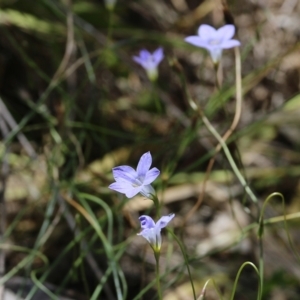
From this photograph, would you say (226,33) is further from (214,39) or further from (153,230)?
(153,230)

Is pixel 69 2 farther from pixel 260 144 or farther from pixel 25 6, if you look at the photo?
pixel 260 144

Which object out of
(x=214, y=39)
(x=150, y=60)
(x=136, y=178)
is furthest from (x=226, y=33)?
(x=136, y=178)

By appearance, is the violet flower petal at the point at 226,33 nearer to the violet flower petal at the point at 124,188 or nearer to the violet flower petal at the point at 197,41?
the violet flower petal at the point at 197,41

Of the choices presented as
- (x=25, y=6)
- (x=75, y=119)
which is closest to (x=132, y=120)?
(x=75, y=119)

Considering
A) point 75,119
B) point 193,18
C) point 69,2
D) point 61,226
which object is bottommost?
point 61,226

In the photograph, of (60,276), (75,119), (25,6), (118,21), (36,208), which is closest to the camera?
(60,276)

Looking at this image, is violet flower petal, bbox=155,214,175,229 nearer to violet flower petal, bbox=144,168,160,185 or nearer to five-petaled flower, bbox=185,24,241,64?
violet flower petal, bbox=144,168,160,185
